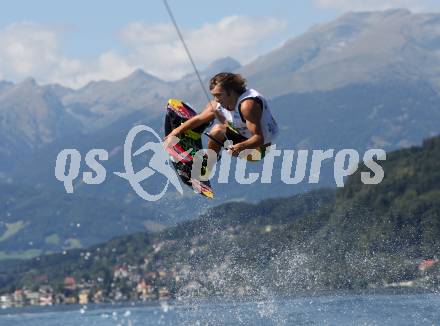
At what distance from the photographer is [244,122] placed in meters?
16.0

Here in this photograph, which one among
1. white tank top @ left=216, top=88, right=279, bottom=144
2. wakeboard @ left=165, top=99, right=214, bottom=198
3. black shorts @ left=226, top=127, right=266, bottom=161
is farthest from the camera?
wakeboard @ left=165, top=99, right=214, bottom=198

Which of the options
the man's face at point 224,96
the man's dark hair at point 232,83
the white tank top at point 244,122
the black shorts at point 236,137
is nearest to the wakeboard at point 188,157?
the black shorts at point 236,137

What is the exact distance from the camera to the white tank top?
51.5ft

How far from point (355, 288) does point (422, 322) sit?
42389mm

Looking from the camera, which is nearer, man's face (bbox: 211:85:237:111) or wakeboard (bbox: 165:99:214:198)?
man's face (bbox: 211:85:237:111)

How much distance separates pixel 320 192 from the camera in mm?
194000

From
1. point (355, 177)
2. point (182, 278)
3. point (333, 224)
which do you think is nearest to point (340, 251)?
point (333, 224)

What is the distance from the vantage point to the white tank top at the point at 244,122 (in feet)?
51.5

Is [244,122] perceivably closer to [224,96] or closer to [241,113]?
[241,113]

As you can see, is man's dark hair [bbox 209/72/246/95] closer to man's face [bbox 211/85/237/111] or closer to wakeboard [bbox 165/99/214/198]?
man's face [bbox 211/85/237/111]

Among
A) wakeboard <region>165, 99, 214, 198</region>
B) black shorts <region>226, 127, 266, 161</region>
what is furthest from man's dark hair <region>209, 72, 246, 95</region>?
wakeboard <region>165, 99, 214, 198</region>

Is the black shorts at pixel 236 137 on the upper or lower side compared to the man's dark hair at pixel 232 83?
lower

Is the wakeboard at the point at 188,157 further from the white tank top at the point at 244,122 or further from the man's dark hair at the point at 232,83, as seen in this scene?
the man's dark hair at the point at 232,83

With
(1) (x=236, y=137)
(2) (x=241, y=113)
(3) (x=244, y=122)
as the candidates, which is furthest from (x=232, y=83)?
(1) (x=236, y=137)
